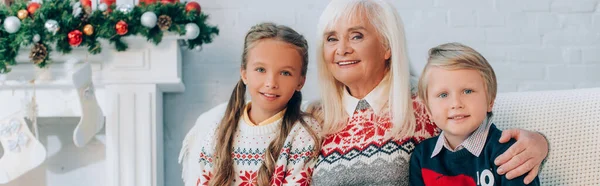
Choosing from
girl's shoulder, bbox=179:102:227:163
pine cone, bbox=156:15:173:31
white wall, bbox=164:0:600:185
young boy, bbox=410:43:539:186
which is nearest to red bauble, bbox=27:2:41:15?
pine cone, bbox=156:15:173:31

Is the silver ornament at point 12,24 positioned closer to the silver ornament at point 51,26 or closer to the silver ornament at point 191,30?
the silver ornament at point 51,26

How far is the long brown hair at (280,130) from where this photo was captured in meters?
1.72

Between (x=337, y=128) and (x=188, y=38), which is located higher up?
(x=188, y=38)

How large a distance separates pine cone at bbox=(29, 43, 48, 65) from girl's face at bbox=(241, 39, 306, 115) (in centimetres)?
98

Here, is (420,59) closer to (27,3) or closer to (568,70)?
(568,70)

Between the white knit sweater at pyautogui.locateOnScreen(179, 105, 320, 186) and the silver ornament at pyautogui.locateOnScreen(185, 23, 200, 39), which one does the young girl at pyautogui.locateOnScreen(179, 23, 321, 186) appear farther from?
the silver ornament at pyautogui.locateOnScreen(185, 23, 200, 39)

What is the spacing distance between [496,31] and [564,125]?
1.10 m

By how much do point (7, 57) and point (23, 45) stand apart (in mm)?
87

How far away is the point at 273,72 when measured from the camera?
1724 millimetres

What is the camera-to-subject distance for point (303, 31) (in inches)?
112

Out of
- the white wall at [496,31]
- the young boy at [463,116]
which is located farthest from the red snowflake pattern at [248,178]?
the white wall at [496,31]

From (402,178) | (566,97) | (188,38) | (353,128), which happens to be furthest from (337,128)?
(188,38)

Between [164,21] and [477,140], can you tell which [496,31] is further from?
[477,140]

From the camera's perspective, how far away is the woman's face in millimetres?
1700
